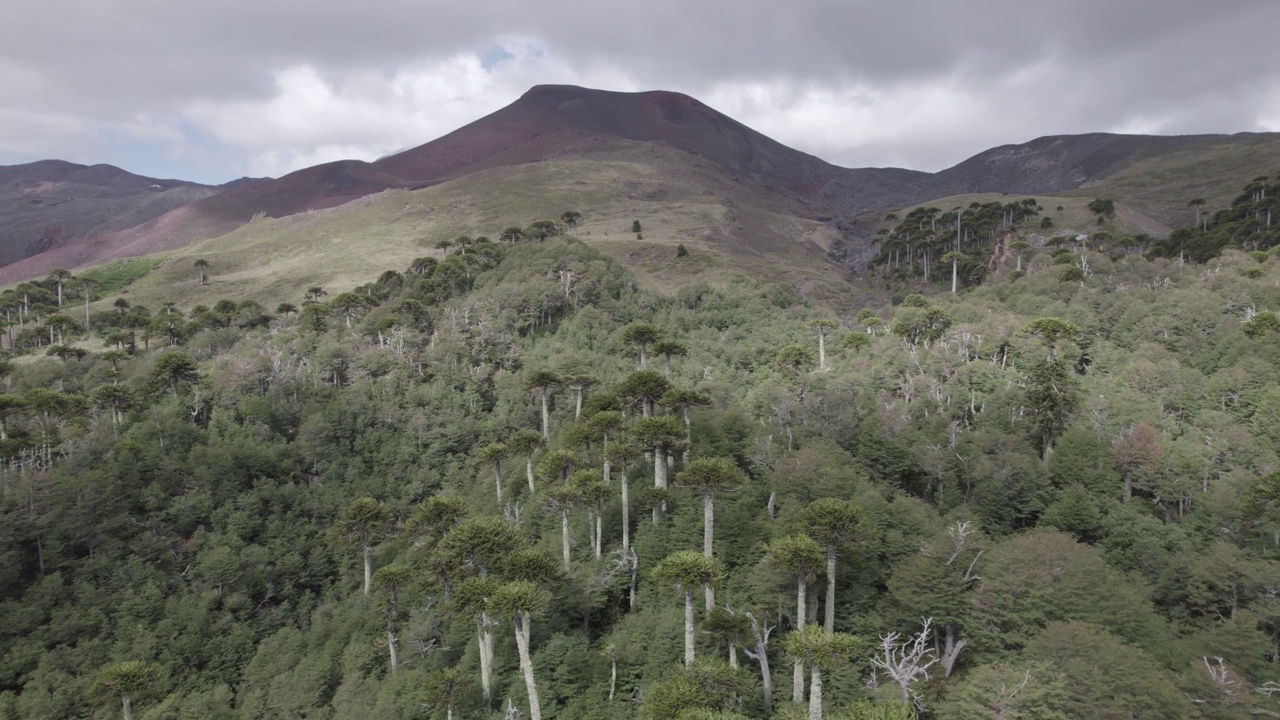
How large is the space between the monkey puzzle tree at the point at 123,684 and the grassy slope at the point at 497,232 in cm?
8851

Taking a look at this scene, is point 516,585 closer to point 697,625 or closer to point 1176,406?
point 697,625

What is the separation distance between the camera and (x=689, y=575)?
29938 millimetres

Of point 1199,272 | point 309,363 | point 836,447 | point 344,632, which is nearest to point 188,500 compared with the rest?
point 344,632

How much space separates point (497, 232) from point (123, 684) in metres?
116

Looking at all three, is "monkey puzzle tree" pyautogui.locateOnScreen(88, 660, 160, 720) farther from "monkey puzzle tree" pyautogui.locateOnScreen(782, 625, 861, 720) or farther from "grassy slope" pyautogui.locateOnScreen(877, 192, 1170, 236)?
"grassy slope" pyautogui.locateOnScreen(877, 192, 1170, 236)

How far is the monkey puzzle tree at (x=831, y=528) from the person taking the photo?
1259 inches

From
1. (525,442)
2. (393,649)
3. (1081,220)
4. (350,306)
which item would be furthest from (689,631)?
(1081,220)

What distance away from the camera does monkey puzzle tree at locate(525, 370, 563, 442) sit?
5991 centimetres

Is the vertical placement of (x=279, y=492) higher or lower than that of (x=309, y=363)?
lower

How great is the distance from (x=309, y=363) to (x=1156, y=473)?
298 ft

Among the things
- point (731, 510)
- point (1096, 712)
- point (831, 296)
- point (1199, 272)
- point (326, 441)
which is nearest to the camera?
point (1096, 712)

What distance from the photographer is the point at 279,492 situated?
198 feet

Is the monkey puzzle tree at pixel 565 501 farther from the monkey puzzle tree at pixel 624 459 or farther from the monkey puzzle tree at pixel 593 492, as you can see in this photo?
the monkey puzzle tree at pixel 624 459

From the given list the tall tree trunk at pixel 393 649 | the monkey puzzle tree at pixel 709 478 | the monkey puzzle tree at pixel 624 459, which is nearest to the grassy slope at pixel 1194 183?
the monkey puzzle tree at pixel 709 478
